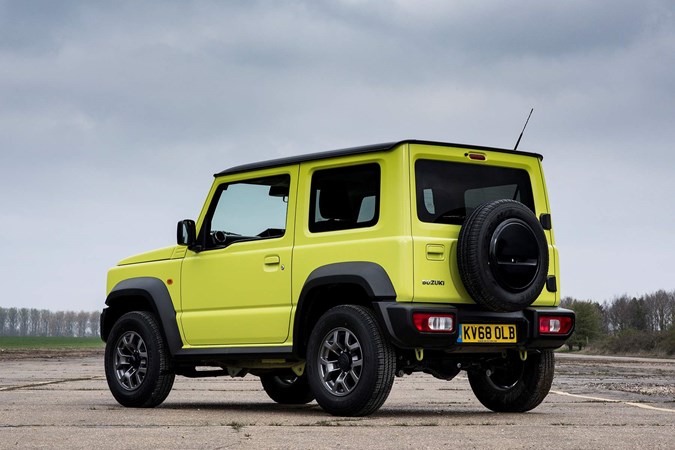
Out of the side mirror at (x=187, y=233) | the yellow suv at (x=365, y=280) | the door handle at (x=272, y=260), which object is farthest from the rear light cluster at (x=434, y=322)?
the side mirror at (x=187, y=233)

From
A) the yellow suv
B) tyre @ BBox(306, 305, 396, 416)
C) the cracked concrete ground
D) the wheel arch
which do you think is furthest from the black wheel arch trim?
tyre @ BBox(306, 305, 396, 416)

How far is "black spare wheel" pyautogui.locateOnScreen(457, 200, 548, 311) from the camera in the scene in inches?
350

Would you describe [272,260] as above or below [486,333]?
above

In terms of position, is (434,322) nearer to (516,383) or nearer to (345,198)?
(345,198)

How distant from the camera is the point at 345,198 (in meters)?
9.54

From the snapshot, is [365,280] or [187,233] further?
[187,233]

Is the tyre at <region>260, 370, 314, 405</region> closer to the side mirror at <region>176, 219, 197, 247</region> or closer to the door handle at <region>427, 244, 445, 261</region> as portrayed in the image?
the side mirror at <region>176, 219, 197, 247</region>

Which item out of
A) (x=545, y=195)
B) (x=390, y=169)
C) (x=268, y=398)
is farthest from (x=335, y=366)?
(x=268, y=398)

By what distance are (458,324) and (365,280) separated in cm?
85

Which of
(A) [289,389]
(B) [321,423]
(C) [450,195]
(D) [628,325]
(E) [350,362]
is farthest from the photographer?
(D) [628,325]

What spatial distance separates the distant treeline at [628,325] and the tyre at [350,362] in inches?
2463

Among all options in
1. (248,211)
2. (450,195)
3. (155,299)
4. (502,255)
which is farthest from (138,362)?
(502,255)

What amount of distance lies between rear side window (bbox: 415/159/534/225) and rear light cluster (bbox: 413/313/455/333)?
0.84 meters

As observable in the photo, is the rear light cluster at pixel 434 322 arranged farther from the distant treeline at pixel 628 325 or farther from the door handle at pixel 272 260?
the distant treeline at pixel 628 325
